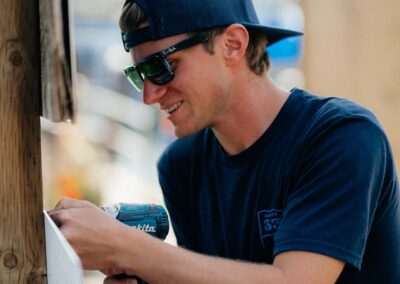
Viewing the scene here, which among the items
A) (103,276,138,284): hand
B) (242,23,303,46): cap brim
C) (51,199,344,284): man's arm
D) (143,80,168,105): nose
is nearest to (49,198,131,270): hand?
(51,199,344,284): man's arm

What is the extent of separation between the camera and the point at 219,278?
2.13 m

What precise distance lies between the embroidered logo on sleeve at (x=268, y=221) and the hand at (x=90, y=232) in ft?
2.07

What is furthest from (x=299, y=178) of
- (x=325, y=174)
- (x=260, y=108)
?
(x=260, y=108)

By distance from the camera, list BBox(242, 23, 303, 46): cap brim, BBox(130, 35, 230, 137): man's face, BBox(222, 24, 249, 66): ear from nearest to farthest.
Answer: BBox(130, 35, 230, 137): man's face
BBox(222, 24, 249, 66): ear
BBox(242, 23, 303, 46): cap brim

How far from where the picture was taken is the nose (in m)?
2.58

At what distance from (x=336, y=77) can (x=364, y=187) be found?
2.98 metres

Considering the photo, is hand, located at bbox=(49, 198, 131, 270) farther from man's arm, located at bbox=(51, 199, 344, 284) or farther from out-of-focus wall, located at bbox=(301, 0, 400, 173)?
out-of-focus wall, located at bbox=(301, 0, 400, 173)

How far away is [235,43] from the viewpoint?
271 cm

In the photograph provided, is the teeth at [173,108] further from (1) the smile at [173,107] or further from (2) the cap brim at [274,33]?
(2) the cap brim at [274,33]

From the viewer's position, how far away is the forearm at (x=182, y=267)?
2000mm

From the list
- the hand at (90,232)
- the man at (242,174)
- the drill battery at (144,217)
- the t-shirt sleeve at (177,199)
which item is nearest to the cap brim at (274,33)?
the man at (242,174)

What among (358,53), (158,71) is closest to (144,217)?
(158,71)

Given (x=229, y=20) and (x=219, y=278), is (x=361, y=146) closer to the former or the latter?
(x=219, y=278)

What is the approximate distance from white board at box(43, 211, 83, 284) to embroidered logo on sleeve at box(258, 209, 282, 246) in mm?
858
